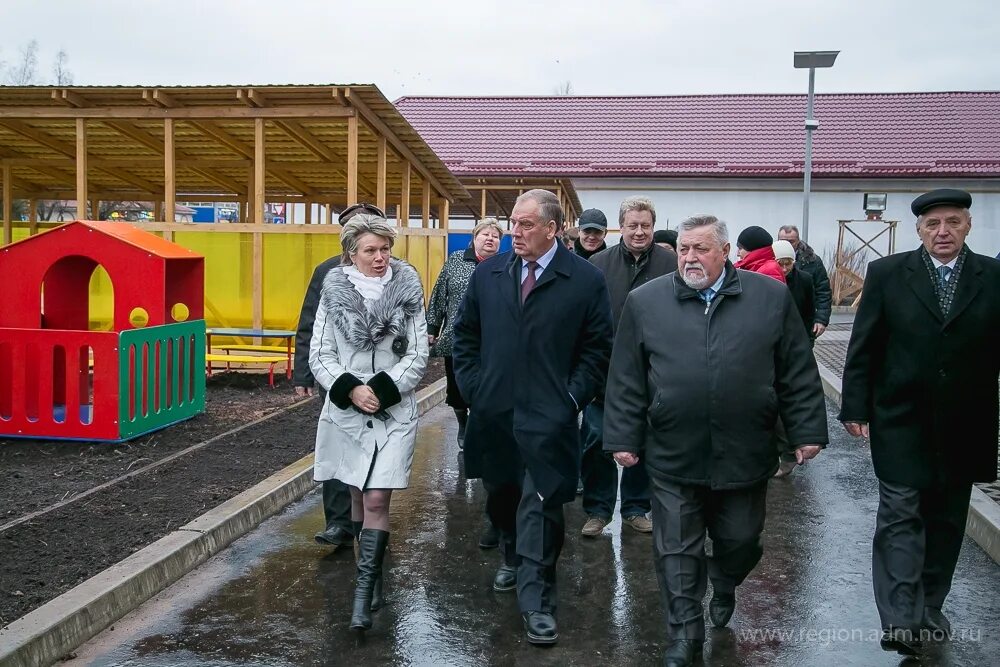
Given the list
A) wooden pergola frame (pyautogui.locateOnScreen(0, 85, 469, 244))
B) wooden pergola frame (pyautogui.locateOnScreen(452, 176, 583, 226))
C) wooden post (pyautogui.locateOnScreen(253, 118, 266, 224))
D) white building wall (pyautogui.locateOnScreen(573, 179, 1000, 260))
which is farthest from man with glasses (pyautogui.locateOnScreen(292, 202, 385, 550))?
white building wall (pyautogui.locateOnScreen(573, 179, 1000, 260))

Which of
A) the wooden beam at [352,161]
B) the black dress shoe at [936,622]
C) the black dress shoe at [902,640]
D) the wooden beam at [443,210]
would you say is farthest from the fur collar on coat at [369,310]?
the wooden beam at [443,210]

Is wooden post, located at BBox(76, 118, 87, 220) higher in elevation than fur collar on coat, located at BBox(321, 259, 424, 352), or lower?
higher

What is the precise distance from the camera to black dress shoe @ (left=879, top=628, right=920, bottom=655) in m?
4.42

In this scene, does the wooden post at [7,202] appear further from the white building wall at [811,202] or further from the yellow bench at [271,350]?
the white building wall at [811,202]

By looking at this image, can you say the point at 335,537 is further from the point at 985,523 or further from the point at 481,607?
the point at 985,523

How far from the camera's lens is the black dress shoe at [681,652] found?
4.27 m

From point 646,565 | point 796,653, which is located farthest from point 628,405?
point 646,565

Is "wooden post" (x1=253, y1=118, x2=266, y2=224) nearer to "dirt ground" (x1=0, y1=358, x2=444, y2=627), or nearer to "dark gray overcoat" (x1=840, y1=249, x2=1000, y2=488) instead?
"dirt ground" (x1=0, y1=358, x2=444, y2=627)

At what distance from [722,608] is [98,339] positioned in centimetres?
548

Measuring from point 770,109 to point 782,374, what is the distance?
112 feet

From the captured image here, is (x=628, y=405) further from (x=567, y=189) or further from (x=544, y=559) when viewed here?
(x=567, y=189)

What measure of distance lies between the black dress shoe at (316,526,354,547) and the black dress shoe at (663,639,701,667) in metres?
2.30

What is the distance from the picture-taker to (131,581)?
4.95 metres

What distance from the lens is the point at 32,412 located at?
27.9 ft
